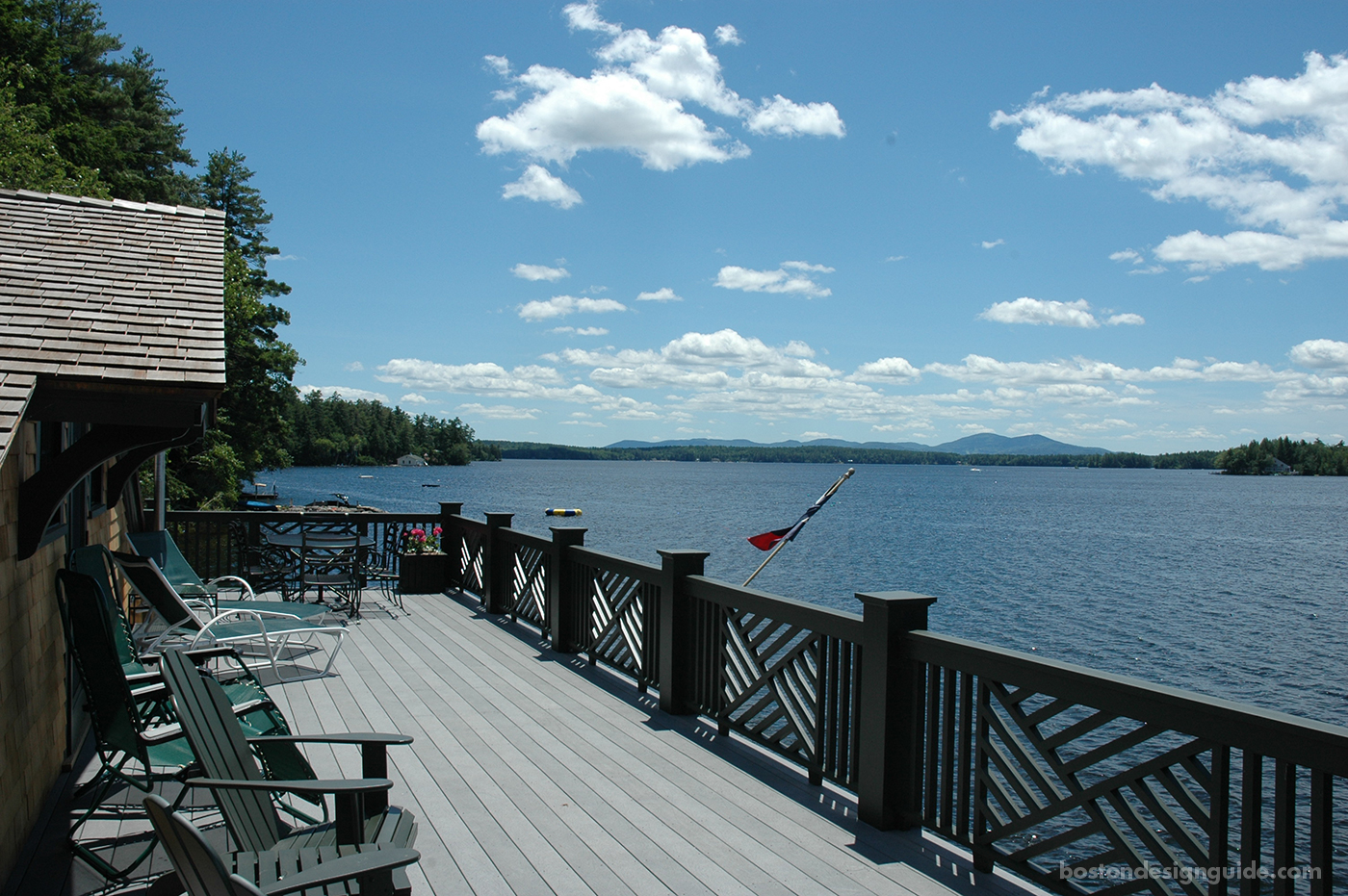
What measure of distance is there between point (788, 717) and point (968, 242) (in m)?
41.1

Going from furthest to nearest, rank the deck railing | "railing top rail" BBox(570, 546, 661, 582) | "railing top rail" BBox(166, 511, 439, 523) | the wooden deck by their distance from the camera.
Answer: "railing top rail" BBox(166, 511, 439, 523) < "railing top rail" BBox(570, 546, 661, 582) < the wooden deck < the deck railing

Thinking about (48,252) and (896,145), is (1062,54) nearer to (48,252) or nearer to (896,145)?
(896,145)

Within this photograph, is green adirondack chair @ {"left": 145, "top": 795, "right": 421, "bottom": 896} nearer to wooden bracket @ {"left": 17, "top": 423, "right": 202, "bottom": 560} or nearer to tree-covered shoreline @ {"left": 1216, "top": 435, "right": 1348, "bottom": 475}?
wooden bracket @ {"left": 17, "top": 423, "right": 202, "bottom": 560}

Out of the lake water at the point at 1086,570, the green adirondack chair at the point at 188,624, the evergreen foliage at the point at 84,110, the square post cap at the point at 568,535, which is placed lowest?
the lake water at the point at 1086,570

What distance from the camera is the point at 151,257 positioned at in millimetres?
4258

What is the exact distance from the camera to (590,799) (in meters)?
3.89

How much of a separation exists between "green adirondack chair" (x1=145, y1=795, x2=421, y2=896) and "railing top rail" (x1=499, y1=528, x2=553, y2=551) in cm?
489

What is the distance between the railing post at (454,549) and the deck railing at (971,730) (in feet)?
14.2

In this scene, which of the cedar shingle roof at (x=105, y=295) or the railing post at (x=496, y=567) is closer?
the cedar shingle roof at (x=105, y=295)

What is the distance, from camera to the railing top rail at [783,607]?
380cm

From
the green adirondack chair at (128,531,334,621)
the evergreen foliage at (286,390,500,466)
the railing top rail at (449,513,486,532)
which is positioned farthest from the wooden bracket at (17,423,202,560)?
the evergreen foliage at (286,390,500,466)

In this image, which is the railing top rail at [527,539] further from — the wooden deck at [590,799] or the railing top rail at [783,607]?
the railing top rail at [783,607]

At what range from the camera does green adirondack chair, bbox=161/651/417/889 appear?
2369 mm

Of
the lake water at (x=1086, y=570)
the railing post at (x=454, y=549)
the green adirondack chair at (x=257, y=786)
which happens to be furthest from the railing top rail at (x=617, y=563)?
the lake water at (x=1086, y=570)
